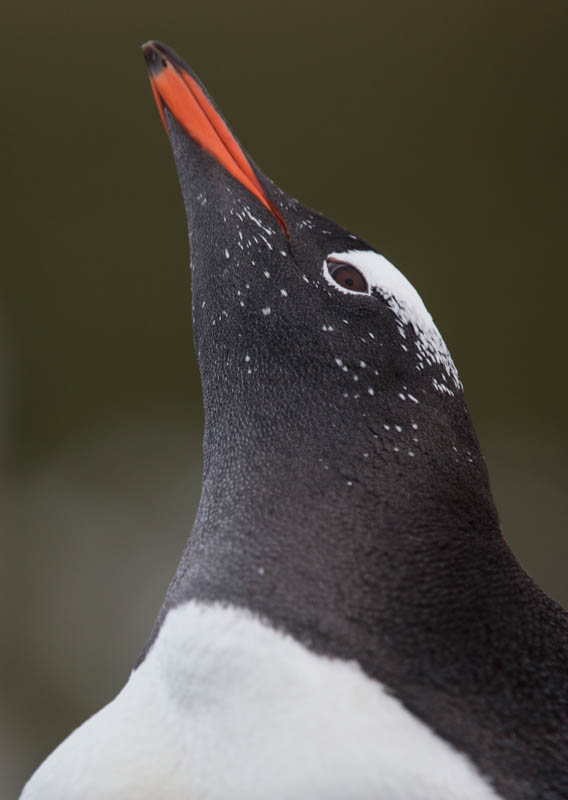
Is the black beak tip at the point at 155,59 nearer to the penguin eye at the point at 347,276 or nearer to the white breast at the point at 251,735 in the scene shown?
the penguin eye at the point at 347,276

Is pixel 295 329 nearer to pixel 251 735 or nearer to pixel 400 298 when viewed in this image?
pixel 400 298

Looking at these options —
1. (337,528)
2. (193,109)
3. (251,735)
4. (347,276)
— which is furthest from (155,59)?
(251,735)

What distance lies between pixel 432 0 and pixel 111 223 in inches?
42.0

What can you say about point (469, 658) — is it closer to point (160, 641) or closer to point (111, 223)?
point (160, 641)

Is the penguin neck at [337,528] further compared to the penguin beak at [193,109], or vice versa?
the penguin beak at [193,109]

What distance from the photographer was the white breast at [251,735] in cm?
80

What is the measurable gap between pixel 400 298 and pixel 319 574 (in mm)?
317

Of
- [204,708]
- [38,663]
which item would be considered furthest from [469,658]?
[38,663]

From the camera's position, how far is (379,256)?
1.15 meters

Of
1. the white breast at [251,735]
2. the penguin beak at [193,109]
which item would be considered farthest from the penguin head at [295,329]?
the white breast at [251,735]

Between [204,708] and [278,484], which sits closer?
[204,708]

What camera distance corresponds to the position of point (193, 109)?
1166mm

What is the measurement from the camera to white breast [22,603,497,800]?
0.80 metres

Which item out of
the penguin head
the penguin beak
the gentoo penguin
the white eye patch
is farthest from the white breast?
the penguin beak
